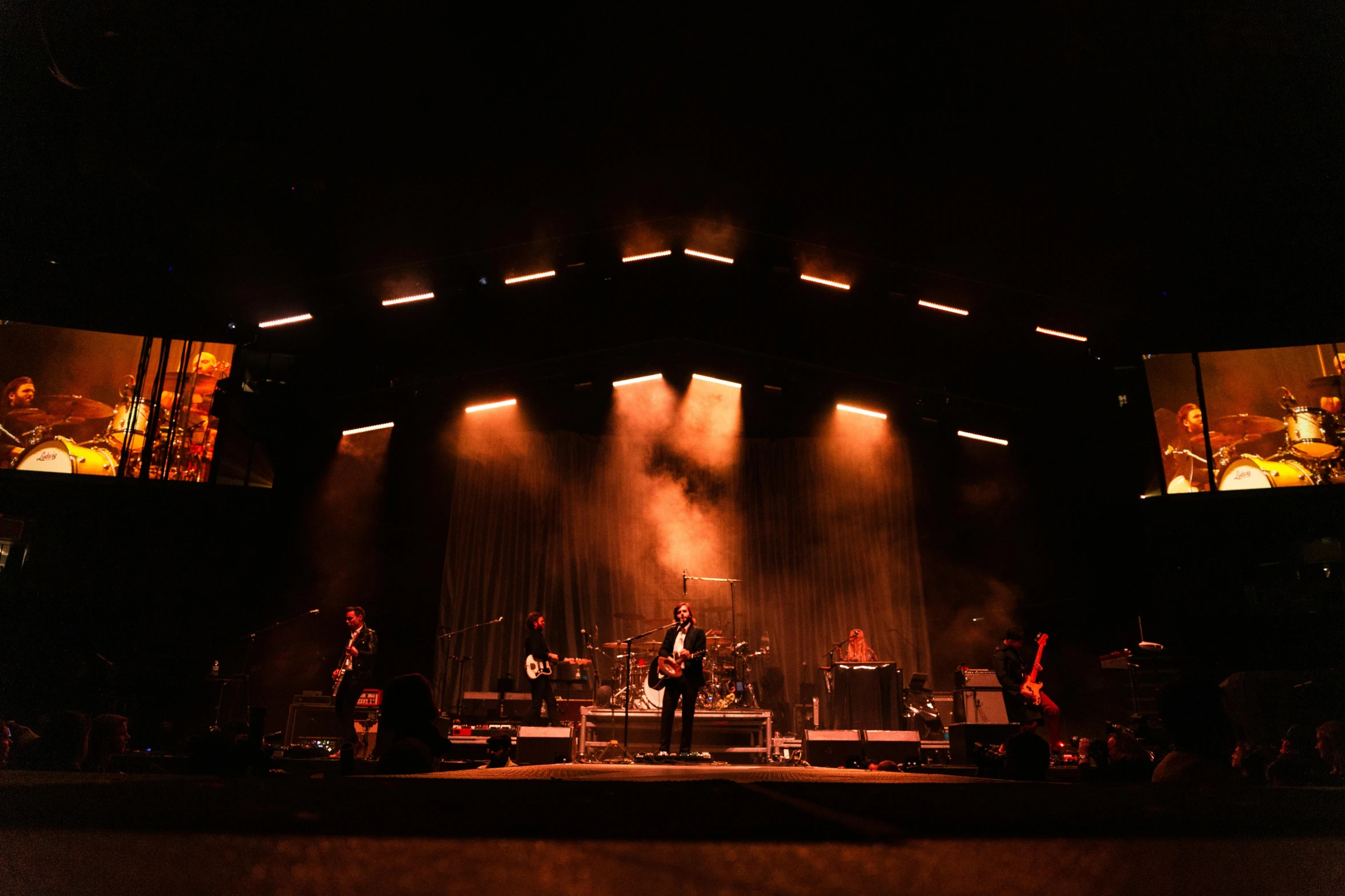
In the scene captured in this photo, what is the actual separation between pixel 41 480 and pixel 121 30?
20.1 feet

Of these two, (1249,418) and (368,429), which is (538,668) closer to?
(368,429)

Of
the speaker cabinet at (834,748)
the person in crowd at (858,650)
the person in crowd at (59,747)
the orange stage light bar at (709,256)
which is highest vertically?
the orange stage light bar at (709,256)

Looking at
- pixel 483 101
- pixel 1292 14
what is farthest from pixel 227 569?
pixel 1292 14

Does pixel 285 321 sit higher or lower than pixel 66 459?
higher

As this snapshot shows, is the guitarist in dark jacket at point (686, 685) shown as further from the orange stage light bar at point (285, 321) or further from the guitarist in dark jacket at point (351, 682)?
the orange stage light bar at point (285, 321)

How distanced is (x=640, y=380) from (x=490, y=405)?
2247 millimetres

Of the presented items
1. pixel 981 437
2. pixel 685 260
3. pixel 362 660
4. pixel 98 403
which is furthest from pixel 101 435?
pixel 981 437

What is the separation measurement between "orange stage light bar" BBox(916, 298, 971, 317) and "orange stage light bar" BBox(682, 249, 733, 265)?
213 centimetres

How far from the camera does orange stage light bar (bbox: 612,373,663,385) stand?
38.9 feet

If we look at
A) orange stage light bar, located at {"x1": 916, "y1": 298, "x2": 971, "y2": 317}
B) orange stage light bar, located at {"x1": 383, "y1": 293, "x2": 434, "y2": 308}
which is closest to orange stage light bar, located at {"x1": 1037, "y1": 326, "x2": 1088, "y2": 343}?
orange stage light bar, located at {"x1": 916, "y1": 298, "x2": 971, "y2": 317}

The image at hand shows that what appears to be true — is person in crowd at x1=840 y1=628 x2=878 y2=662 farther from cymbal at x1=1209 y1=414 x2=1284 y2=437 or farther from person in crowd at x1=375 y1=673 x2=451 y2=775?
person in crowd at x1=375 y1=673 x2=451 y2=775

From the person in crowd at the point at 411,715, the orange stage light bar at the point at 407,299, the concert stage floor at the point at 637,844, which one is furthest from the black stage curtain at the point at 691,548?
the concert stage floor at the point at 637,844

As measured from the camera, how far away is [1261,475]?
8.38m

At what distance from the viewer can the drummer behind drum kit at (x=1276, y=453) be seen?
8117 millimetres
